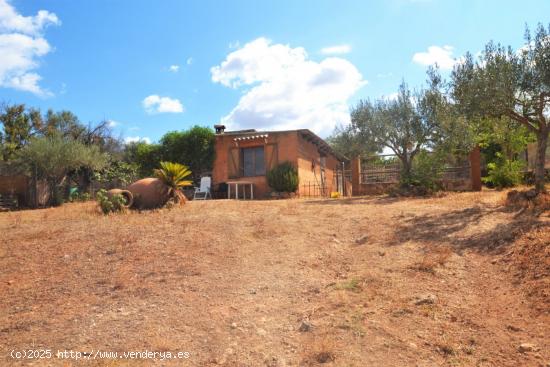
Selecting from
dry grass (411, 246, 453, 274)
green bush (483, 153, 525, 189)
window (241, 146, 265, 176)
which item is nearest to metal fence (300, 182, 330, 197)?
window (241, 146, 265, 176)

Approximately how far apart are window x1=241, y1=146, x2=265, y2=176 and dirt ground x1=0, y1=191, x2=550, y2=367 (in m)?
10.1

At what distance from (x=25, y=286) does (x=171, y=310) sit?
2.23m

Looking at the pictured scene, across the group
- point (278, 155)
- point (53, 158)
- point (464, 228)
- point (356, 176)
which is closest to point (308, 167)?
point (278, 155)

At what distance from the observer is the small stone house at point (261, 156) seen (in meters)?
17.9

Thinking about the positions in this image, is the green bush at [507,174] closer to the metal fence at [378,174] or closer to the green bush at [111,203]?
the metal fence at [378,174]

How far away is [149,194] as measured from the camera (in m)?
11.0

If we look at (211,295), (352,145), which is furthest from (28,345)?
(352,145)

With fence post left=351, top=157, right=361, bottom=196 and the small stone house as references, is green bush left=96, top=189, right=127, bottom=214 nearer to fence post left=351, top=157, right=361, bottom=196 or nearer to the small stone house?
the small stone house

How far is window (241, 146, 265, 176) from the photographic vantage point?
18.5 m

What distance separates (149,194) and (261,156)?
8125 millimetres

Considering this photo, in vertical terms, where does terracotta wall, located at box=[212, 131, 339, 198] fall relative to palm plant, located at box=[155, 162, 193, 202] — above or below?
above

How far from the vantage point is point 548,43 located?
891 cm

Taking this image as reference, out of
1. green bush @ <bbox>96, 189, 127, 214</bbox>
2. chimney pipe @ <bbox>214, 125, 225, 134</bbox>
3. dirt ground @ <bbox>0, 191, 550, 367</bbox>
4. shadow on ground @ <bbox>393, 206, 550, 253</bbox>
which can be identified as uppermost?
chimney pipe @ <bbox>214, 125, 225, 134</bbox>

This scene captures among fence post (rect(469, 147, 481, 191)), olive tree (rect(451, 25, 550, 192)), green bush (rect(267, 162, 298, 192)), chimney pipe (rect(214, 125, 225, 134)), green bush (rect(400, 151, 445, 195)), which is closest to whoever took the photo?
olive tree (rect(451, 25, 550, 192))
